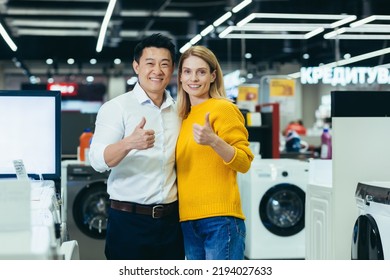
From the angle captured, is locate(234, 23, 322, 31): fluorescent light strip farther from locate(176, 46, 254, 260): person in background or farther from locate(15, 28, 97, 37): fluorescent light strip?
locate(176, 46, 254, 260): person in background

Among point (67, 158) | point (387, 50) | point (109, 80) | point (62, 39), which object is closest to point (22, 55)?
point (62, 39)

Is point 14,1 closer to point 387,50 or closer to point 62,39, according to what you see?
point 62,39

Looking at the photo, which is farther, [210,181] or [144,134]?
[210,181]

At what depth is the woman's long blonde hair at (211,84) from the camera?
259cm

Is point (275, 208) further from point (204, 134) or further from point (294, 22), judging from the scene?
point (294, 22)

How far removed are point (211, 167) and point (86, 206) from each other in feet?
10.5

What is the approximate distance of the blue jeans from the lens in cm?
258

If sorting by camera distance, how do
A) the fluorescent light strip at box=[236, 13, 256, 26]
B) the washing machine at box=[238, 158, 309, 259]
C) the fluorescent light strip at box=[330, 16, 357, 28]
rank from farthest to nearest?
the fluorescent light strip at box=[330, 16, 357, 28] < the fluorescent light strip at box=[236, 13, 256, 26] < the washing machine at box=[238, 158, 309, 259]

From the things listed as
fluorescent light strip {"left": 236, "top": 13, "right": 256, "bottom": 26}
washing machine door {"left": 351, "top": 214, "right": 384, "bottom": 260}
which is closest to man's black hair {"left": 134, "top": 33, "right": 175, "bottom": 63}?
washing machine door {"left": 351, "top": 214, "right": 384, "bottom": 260}

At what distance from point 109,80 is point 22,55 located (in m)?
4.78

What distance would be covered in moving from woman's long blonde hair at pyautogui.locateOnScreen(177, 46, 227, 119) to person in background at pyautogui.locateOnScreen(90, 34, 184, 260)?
0.05 metres

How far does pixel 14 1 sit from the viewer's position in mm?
13148

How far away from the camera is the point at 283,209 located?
5879 millimetres

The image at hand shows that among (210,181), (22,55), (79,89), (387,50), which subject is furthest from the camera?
(79,89)
